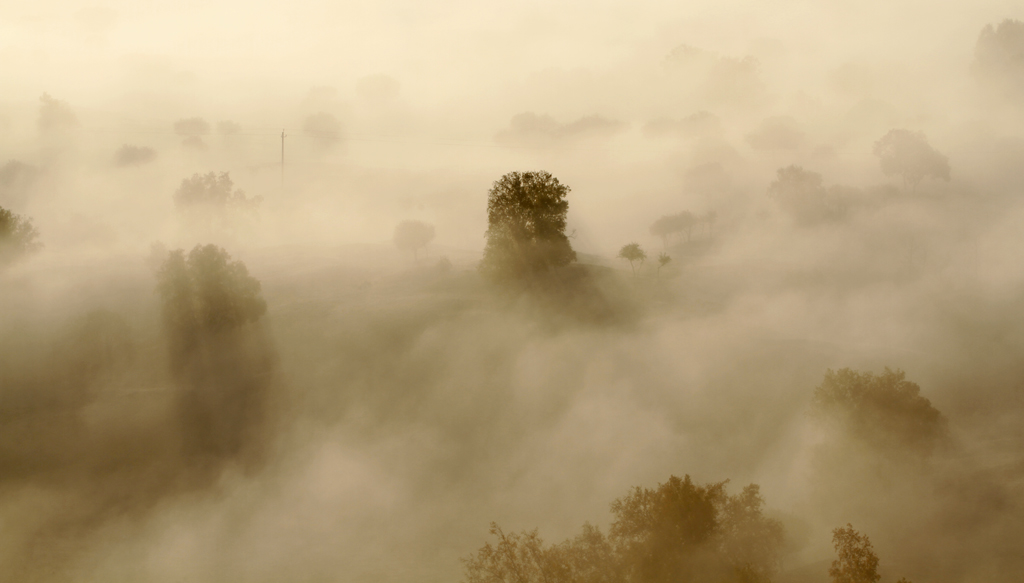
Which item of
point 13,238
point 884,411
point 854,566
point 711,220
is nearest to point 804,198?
point 711,220

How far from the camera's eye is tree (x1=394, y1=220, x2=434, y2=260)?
450 ft

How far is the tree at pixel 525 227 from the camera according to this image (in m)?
89.5

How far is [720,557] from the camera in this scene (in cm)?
4572

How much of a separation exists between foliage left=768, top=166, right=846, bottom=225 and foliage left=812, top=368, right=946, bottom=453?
358ft

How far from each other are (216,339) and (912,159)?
15912cm

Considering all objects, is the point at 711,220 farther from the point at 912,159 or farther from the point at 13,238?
the point at 13,238

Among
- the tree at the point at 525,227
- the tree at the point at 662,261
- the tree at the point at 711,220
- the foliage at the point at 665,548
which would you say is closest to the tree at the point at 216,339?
Result: the tree at the point at 525,227

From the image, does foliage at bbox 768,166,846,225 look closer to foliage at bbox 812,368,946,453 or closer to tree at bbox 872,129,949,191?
tree at bbox 872,129,949,191

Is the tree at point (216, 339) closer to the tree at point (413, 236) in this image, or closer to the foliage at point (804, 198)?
the tree at point (413, 236)

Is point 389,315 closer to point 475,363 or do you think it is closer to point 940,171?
point 475,363

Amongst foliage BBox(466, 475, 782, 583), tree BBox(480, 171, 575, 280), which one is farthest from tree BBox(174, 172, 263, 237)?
foliage BBox(466, 475, 782, 583)

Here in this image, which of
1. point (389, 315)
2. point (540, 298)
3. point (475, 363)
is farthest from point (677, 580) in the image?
point (389, 315)

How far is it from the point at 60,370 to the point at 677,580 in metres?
74.7

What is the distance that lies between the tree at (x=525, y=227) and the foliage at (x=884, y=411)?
4187cm
